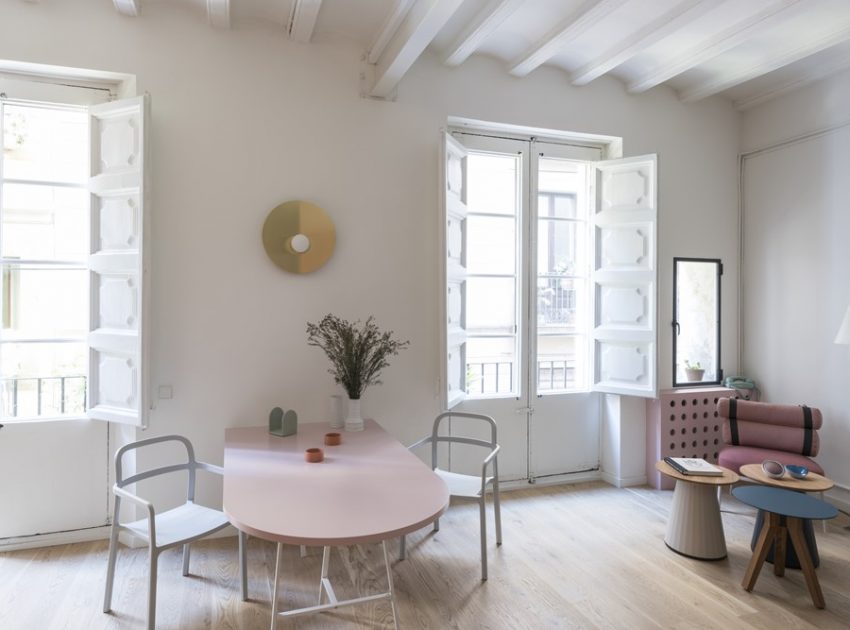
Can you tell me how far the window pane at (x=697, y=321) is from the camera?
14.9 ft

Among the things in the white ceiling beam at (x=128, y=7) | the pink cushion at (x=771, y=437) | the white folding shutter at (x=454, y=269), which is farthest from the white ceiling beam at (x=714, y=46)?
the white ceiling beam at (x=128, y=7)

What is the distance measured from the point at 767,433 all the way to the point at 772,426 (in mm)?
65

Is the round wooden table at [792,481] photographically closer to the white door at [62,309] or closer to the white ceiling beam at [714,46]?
the white ceiling beam at [714,46]

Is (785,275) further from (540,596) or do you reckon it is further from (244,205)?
(244,205)

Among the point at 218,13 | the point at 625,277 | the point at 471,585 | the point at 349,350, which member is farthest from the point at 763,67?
the point at 471,585

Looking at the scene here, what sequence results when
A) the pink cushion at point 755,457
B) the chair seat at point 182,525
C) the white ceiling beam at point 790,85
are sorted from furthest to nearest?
1. the white ceiling beam at point 790,85
2. the pink cushion at point 755,457
3. the chair seat at point 182,525

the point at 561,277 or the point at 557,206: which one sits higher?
the point at 557,206

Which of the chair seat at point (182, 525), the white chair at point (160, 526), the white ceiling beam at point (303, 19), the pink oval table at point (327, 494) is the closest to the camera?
the pink oval table at point (327, 494)

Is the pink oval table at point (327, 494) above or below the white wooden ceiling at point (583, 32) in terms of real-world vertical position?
below

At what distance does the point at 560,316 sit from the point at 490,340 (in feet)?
2.21

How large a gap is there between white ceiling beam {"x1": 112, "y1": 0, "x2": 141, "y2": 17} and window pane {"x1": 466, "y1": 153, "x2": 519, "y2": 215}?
90.1 inches

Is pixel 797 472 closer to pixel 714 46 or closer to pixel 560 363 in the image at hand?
pixel 560 363

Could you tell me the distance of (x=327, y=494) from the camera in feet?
7.19

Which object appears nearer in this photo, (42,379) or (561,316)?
(42,379)
